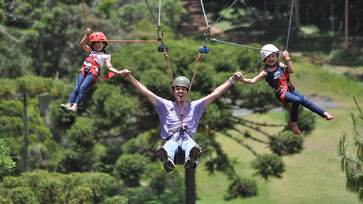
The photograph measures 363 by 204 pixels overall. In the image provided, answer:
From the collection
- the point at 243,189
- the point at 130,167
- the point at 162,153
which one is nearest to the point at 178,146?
the point at 162,153

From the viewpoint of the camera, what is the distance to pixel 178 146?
25.7 feet

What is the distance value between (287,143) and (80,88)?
50.8 feet

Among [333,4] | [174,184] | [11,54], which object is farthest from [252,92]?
[333,4]

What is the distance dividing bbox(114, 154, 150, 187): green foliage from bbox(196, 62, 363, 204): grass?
375 cm

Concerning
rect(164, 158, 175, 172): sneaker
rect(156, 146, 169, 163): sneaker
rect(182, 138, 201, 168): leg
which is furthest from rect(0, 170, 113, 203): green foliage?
rect(182, 138, 201, 168): leg

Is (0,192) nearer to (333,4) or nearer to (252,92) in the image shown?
(252,92)

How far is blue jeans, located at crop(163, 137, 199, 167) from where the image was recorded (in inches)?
298

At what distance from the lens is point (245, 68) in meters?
23.8

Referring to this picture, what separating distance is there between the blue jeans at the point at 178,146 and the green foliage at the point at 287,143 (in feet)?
49.5

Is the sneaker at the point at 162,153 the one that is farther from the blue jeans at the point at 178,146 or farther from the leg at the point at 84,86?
the leg at the point at 84,86

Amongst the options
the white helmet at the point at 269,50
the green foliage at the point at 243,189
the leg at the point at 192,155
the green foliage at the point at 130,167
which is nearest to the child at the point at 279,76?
the white helmet at the point at 269,50

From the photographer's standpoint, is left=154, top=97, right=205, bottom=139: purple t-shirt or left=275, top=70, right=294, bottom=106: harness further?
left=275, top=70, right=294, bottom=106: harness

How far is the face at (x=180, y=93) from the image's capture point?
26.5 ft

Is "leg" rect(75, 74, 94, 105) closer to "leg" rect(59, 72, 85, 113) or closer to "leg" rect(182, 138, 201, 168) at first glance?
"leg" rect(59, 72, 85, 113)
